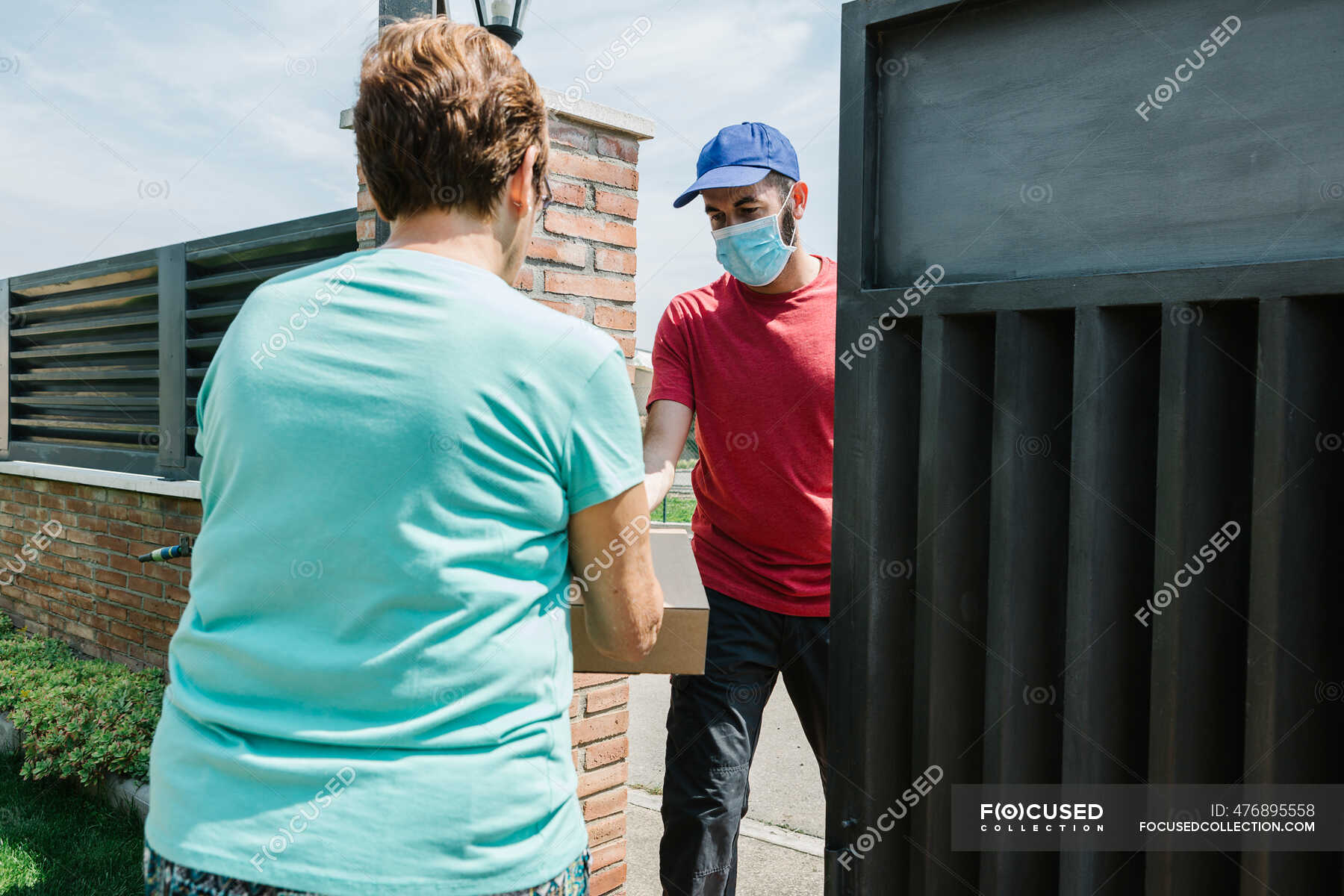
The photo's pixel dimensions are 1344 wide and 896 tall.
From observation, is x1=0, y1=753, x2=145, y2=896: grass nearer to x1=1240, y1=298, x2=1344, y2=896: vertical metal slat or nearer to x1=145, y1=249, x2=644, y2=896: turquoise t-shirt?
x1=145, y1=249, x2=644, y2=896: turquoise t-shirt

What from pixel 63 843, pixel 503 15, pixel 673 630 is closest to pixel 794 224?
pixel 503 15

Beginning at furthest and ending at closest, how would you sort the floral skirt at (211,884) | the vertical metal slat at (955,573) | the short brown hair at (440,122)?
the vertical metal slat at (955,573), the short brown hair at (440,122), the floral skirt at (211,884)

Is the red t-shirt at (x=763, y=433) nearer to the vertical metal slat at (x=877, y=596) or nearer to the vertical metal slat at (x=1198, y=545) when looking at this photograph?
the vertical metal slat at (x=877, y=596)

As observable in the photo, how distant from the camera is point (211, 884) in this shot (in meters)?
0.95

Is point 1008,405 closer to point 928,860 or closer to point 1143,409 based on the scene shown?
point 1143,409

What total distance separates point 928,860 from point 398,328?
112cm

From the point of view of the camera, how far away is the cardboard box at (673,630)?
4.41 feet

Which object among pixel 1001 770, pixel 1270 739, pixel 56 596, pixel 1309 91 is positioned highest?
pixel 1309 91

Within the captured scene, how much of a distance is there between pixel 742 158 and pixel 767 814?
8.95 ft

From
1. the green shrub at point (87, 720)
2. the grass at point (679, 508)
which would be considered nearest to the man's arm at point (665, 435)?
the green shrub at point (87, 720)

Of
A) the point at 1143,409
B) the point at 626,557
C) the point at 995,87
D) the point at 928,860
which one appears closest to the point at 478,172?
the point at 626,557

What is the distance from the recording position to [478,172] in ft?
3.63

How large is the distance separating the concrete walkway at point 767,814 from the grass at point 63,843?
169cm

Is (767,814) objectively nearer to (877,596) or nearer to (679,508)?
(877,596)
